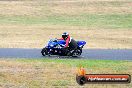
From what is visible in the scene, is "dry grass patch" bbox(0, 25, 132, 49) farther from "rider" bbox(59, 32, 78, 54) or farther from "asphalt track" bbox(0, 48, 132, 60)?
"rider" bbox(59, 32, 78, 54)

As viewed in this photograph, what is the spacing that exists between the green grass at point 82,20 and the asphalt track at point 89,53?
16.9m

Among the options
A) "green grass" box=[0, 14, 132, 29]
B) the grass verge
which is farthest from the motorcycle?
"green grass" box=[0, 14, 132, 29]

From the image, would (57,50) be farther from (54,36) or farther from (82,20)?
(82,20)

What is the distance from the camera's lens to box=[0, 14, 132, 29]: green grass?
48.1 meters

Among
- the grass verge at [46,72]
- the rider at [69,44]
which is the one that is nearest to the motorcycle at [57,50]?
the rider at [69,44]

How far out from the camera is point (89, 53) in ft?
93.5

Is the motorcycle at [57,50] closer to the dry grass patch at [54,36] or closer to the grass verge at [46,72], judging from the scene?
the grass verge at [46,72]

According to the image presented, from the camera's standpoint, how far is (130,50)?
3016 cm

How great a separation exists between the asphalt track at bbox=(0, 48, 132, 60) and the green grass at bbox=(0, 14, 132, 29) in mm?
16919

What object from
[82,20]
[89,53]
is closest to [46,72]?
[89,53]

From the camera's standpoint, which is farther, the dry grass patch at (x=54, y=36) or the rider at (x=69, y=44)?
the dry grass patch at (x=54, y=36)

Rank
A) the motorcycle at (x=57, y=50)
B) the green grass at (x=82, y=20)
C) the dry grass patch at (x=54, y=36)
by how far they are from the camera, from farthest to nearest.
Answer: the green grass at (x=82, y=20), the dry grass patch at (x=54, y=36), the motorcycle at (x=57, y=50)

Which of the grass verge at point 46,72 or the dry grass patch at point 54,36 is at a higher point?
the grass verge at point 46,72

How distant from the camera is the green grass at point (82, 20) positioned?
48.1 metres
